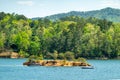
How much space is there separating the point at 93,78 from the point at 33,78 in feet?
40.8

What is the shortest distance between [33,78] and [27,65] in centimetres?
4582

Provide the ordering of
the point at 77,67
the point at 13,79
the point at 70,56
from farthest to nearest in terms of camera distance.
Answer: the point at 70,56
the point at 77,67
the point at 13,79

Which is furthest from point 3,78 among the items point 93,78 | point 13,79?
point 93,78

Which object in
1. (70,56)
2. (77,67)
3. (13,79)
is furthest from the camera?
(70,56)

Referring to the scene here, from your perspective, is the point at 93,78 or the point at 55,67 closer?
the point at 93,78

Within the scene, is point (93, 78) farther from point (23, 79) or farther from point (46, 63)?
point (46, 63)

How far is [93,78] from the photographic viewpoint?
103 m

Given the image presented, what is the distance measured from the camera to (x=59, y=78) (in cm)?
10069

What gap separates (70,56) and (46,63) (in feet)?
48.4

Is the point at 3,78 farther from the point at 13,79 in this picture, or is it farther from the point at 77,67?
Answer: the point at 77,67

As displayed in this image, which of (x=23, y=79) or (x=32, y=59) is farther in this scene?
(x=32, y=59)

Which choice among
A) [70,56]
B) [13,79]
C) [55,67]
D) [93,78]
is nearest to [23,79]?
[13,79]

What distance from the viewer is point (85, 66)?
14262 cm

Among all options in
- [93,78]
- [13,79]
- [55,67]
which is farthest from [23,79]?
[55,67]
